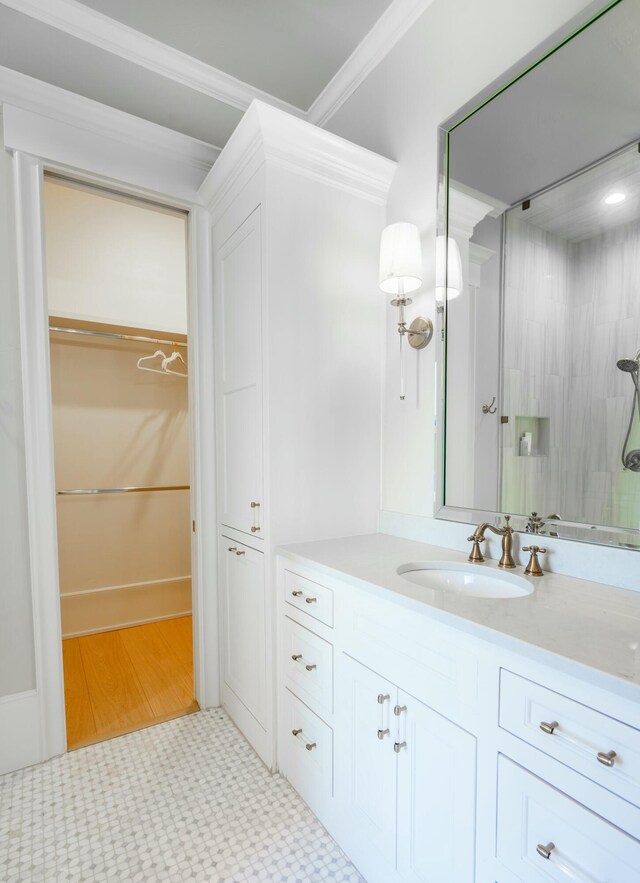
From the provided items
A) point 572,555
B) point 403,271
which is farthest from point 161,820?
point 403,271

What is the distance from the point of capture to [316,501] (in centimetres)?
173

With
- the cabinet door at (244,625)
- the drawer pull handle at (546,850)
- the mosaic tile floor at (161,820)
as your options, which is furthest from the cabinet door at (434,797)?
the cabinet door at (244,625)

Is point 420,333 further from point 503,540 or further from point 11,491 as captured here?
point 11,491

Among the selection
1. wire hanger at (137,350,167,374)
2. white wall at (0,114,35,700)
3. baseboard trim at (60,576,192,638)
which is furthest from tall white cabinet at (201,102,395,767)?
baseboard trim at (60,576,192,638)

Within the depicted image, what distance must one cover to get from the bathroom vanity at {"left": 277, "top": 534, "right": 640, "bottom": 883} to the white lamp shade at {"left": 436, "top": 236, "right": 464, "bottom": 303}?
0.91 m

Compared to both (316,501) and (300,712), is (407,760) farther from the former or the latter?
(316,501)

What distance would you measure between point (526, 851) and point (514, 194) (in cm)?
161

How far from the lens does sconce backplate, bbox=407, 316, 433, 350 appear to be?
5.37 feet

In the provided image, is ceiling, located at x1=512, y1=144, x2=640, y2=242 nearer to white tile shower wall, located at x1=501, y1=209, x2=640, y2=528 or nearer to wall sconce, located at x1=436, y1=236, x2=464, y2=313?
white tile shower wall, located at x1=501, y1=209, x2=640, y2=528

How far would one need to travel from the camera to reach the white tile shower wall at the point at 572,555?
1.10m

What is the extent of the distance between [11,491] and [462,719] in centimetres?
177

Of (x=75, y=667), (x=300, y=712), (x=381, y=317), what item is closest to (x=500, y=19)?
(x=381, y=317)

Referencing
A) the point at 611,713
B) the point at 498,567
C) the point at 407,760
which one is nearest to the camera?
the point at 611,713

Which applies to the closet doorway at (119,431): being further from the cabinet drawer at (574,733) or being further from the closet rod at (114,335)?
the cabinet drawer at (574,733)
